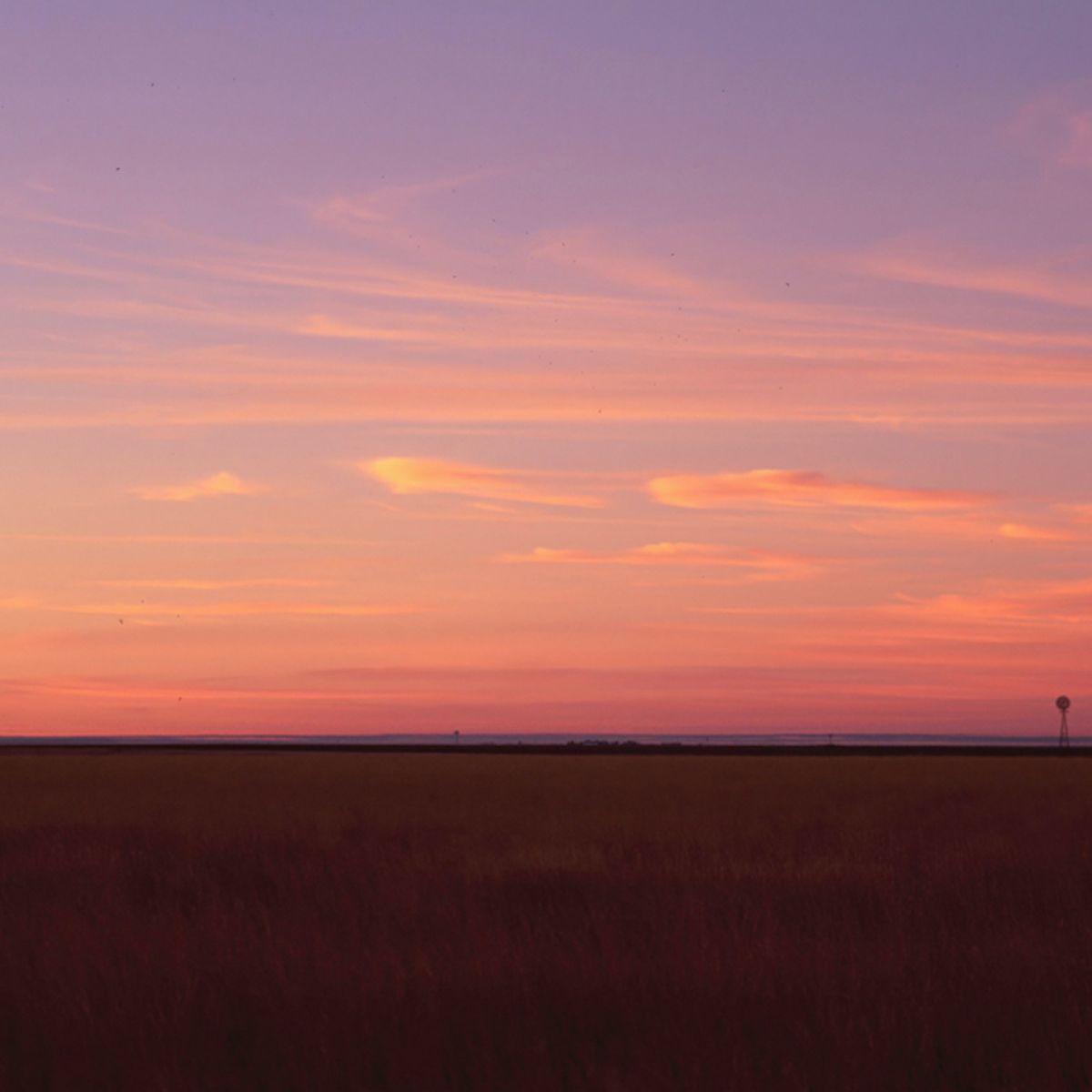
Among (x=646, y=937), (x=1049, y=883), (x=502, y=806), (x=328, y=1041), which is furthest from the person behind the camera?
(x=502, y=806)

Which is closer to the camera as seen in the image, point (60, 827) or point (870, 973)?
point (870, 973)

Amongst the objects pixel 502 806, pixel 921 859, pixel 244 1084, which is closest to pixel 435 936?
pixel 244 1084

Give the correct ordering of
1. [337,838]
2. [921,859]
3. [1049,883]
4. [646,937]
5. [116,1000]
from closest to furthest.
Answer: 1. [116,1000]
2. [646,937]
3. [1049,883]
4. [921,859]
5. [337,838]

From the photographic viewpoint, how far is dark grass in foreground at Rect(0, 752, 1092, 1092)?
7.89m

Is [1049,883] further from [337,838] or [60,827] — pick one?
[60,827]

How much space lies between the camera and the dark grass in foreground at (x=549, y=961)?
789cm

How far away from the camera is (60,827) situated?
25.7 metres

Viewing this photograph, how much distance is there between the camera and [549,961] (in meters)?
10.2

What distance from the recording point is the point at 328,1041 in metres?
8.32

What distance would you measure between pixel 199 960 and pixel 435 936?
1.93 meters

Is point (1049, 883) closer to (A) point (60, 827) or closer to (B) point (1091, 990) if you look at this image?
(B) point (1091, 990)

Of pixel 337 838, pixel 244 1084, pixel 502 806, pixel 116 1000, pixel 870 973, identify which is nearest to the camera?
pixel 244 1084

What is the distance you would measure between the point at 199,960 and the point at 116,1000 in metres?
1.37

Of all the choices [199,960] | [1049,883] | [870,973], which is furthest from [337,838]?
[870,973]
